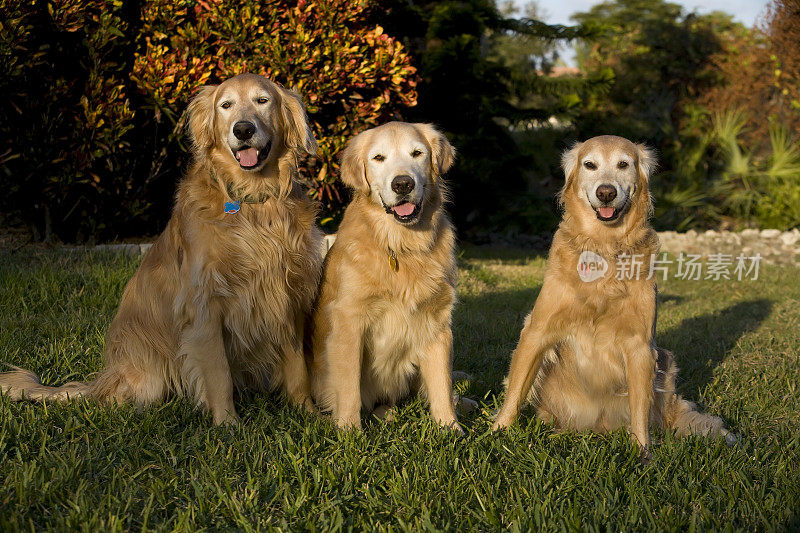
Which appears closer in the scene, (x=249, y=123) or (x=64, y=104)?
(x=249, y=123)

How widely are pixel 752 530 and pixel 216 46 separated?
5.31m

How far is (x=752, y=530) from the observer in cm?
205

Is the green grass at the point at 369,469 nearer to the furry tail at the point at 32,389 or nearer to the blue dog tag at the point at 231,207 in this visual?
the furry tail at the point at 32,389

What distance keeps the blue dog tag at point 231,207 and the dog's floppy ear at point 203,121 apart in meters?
0.34

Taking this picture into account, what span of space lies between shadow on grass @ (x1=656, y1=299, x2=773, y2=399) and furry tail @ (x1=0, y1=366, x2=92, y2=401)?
3267 millimetres

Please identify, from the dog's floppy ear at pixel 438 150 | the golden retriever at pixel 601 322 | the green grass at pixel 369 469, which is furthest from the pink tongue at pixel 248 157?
the golden retriever at pixel 601 322

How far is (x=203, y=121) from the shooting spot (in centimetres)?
309

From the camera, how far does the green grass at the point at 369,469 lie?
205 cm

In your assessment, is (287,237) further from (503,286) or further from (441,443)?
(503,286)

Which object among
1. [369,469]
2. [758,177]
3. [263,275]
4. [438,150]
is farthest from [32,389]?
[758,177]

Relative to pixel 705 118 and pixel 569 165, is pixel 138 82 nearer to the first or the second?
pixel 569 165

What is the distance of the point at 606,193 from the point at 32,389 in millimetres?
2812

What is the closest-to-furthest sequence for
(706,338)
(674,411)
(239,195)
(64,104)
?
1. (239,195)
2. (674,411)
3. (706,338)
4. (64,104)

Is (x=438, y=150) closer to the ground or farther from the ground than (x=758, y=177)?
farther from the ground
